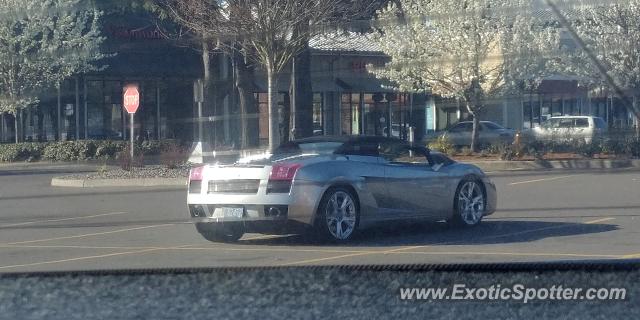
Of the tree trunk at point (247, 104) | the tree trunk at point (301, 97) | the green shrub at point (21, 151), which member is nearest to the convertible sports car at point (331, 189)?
the tree trunk at point (301, 97)

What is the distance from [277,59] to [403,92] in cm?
1121

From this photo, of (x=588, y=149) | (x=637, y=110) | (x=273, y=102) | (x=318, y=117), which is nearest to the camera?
(x=273, y=102)

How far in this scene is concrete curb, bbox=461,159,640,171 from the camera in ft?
84.6

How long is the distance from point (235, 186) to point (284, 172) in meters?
0.59

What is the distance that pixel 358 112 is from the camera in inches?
1316

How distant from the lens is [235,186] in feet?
34.8

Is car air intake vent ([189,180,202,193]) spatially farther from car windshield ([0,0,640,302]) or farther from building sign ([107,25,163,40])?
building sign ([107,25,163,40])

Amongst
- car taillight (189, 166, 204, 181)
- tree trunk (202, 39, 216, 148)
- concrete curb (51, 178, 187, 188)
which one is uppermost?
tree trunk (202, 39, 216, 148)

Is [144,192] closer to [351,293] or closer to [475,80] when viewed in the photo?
[475,80]

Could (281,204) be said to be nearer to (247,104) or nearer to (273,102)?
(273,102)

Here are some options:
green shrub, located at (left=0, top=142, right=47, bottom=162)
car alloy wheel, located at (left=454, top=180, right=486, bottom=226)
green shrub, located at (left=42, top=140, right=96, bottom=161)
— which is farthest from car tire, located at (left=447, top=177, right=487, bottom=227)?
green shrub, located at (left=0, top=142, right=47, bottom=162)

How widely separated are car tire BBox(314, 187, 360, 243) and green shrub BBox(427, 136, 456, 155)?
16564 mm

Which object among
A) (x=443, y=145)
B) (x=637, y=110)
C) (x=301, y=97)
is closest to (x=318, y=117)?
(x=301, y=97)

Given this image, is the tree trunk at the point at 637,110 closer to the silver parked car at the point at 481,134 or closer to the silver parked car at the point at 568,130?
the silver parked car at the point at 568,130
